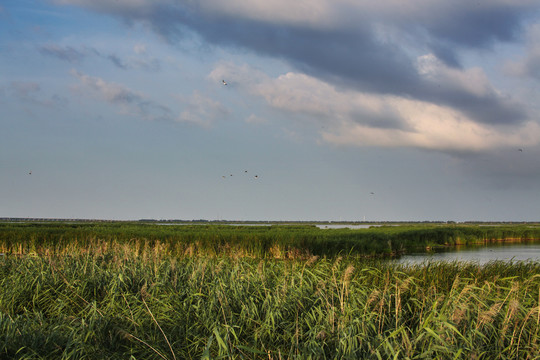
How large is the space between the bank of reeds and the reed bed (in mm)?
4423

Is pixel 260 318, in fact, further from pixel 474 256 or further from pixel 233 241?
pixel 474 256

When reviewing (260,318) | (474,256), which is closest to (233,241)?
(474,256)

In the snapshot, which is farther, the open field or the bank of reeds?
the bank of reeds

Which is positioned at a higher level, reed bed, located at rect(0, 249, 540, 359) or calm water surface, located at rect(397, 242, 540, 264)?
reed bed, located at rect(0, 249, 540, 359)

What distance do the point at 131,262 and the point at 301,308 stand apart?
6028 millimetres

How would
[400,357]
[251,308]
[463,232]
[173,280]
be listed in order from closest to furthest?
1. [400,357]
2. [251,308]
3. [173,280]
4. [463,232]

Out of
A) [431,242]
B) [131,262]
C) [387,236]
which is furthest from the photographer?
[431,242]

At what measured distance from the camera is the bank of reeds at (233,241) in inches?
857

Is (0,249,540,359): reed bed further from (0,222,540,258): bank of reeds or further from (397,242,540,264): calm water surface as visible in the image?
(397,242,540,264): calm water surface

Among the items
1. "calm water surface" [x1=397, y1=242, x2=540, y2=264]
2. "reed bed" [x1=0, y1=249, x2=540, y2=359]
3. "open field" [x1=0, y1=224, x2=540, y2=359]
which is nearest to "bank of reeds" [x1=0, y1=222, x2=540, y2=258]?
"calm water surface" [x1=397, y1=242, x2=540, y2=264]

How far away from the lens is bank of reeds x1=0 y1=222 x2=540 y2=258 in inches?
857

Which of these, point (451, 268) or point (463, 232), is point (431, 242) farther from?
point (451, 268)

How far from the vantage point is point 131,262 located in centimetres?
1209

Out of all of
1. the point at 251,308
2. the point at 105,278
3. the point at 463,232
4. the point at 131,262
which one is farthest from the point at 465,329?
the point at 463,232
